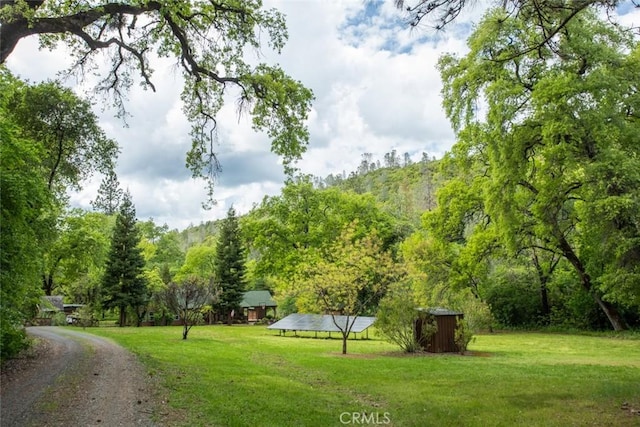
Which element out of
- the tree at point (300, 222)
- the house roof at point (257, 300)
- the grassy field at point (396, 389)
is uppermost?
the tree at point (300, 222)

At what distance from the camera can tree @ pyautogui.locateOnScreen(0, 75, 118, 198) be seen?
1497 centimetres

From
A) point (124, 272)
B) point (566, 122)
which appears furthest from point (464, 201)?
point (124, 272)

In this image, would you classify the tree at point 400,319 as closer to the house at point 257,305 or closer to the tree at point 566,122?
the tree at point 566,122

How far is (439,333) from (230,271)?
29341 millimetres

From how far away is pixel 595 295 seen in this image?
24734mm

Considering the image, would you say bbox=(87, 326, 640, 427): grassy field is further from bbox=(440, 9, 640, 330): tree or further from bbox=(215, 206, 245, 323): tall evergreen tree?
bbox=(215, 206, 245, 323): tall evergreen tree

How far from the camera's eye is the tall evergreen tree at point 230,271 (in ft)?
140

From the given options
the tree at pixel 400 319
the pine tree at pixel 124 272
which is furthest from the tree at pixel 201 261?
the tree at pixel 400 319

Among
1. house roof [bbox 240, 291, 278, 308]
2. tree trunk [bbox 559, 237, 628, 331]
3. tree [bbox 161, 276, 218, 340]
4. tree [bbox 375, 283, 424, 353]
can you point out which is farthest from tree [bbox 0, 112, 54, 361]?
house roof [bbox 240, 291, 278, 308]

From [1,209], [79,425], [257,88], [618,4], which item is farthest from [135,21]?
[618,4]

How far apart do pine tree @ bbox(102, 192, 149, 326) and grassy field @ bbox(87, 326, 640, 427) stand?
2280 centimetres

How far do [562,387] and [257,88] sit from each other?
9359 mm

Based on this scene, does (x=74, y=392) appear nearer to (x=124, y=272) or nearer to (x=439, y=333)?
(x=439, y=333)

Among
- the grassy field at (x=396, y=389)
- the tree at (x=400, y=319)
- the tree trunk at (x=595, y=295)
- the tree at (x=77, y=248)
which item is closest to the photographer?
the grassy field at (x=396, y=389)
